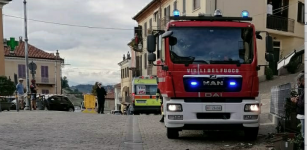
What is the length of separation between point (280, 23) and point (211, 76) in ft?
70.6

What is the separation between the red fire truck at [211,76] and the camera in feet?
27.5

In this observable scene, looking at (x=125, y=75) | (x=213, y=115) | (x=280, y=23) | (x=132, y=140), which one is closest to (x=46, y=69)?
(x=125, y=75)

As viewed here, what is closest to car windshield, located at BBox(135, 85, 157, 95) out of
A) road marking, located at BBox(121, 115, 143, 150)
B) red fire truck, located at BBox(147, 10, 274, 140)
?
road marking, located at BBox(121, 115, 143, 150)

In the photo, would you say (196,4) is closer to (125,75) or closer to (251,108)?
(251,108)

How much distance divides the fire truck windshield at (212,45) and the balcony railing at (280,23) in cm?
1963

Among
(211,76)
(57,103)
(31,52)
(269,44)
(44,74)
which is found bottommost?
(57,103)

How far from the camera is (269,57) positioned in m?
8.58

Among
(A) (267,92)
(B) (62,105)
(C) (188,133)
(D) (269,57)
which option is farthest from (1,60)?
(D) (269,57)

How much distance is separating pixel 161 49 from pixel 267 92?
41.7ft

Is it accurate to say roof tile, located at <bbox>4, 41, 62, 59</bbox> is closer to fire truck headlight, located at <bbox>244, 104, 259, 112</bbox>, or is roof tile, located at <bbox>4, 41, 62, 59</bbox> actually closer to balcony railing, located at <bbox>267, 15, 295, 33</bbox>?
balcony railing, located at <bbox>267, 15, 295, 33</bbox>

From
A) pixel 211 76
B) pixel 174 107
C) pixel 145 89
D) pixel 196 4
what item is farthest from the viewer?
pixel 196 4

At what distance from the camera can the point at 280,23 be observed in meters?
27.7

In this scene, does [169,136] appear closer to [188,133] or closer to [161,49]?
[188,133]

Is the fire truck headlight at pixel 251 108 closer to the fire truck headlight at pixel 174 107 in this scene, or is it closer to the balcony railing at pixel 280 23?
the fire truck headlight at pixel 174 107
